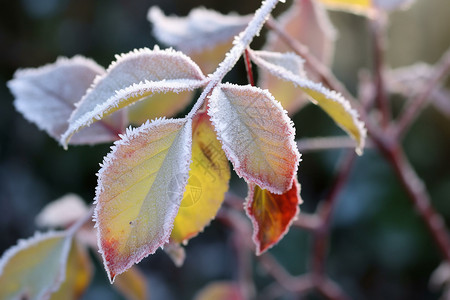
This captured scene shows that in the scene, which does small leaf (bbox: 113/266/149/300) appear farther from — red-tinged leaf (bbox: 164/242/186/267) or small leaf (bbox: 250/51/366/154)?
small leaf (bbox: 250/51/366/154)

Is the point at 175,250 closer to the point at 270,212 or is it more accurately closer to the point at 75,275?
the point at 270,212

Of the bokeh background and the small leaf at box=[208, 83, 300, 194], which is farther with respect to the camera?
the bokeh background

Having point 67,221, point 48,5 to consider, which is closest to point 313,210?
point 48,5

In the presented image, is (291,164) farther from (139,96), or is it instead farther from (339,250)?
(339,250)

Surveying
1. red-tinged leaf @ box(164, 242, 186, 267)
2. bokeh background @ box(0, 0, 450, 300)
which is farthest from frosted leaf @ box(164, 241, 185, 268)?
bokeh background @ box(0, 0, 450, 300)

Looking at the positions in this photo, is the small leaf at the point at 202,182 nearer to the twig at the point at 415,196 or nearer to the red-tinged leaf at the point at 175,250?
the red-tinged leaf at the point at 175,250

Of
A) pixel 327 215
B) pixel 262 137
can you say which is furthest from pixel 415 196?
pixel 262 137
